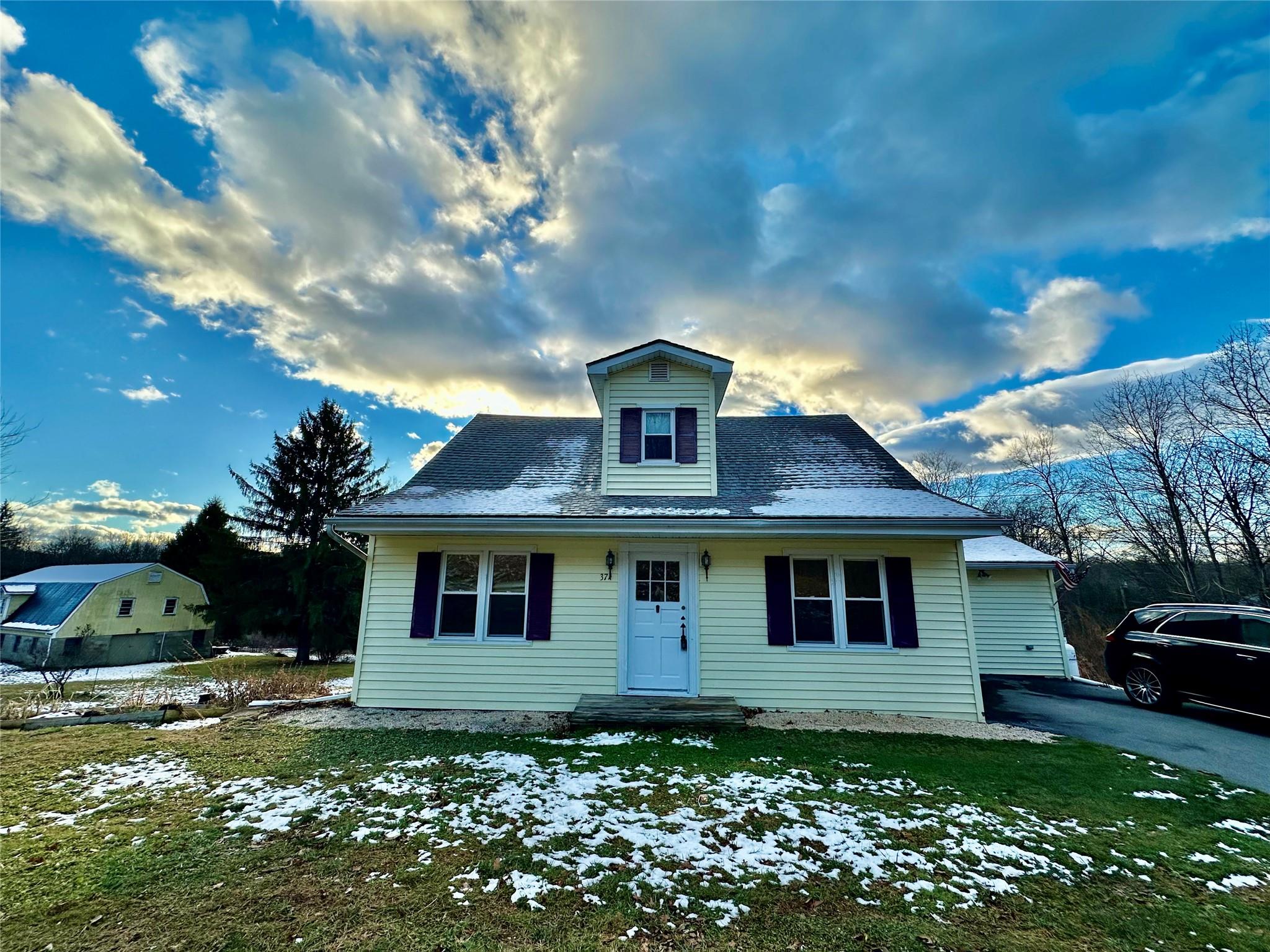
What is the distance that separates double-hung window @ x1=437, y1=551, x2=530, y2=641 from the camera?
7660 mm

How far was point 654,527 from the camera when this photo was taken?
731cm

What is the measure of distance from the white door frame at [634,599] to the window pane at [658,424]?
2.30 meters

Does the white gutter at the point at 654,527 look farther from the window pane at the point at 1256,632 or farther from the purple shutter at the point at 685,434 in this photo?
the window pane at the point at 1256,632

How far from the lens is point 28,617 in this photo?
64.7ft

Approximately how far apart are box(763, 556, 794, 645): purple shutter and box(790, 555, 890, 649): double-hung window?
0.36 ft

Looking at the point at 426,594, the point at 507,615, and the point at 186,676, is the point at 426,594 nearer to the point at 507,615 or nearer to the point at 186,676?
the point at 507,615

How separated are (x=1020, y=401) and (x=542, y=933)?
2810 centimetres

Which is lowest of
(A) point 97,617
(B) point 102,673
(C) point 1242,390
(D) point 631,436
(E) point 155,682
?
(B) point 102,673

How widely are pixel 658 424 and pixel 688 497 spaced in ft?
5.09

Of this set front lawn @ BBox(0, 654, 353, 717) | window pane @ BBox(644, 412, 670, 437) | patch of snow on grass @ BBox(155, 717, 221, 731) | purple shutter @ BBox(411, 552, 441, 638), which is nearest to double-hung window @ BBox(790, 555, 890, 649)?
window pane @ BBox(644, 412, 670, 437)

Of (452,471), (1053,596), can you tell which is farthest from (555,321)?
(1053,596)

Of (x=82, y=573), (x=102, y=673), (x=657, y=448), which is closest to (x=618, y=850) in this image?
(x=657, y=448)

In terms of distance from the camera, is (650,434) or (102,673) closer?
(650,434)

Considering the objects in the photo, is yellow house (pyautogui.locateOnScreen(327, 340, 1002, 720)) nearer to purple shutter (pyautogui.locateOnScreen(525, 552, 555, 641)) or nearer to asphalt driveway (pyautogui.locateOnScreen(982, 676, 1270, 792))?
purple shutter (pyautogui.locateOnScreen(525, 552, 555, 641))
